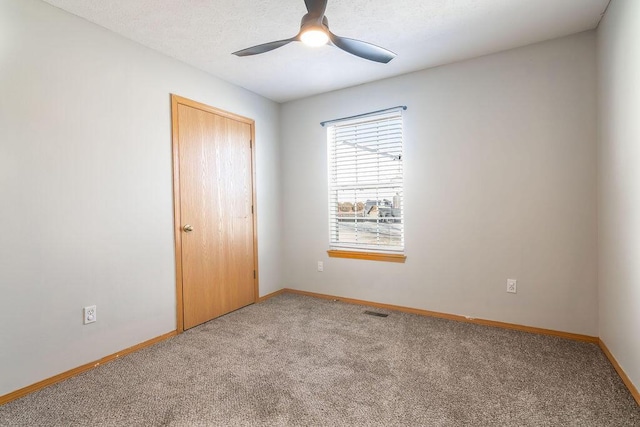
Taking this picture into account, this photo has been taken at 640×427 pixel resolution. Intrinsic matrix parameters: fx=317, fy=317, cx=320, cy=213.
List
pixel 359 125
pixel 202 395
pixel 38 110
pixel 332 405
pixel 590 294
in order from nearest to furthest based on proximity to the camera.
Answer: pixel 332 405 → pixel 202 395 → pixel 38 110 → pixel 590 294 → pixel 359 125

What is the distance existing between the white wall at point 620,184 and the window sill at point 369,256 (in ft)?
5.32

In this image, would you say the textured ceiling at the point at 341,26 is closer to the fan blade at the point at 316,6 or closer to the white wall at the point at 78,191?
the white wall at the point at 78,191

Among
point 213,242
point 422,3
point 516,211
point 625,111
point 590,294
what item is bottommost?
point 590,294

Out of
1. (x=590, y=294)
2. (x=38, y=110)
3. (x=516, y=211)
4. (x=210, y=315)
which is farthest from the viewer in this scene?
(x=210, y=315)

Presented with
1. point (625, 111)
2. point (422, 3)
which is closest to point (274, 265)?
point (422, 3)

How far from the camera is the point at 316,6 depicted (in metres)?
1.72

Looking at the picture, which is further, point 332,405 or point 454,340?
point 454,340

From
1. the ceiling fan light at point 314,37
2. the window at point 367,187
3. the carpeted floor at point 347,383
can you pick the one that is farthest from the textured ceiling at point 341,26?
the carpeted floor at point 347,383

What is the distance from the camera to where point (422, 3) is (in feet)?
6.95

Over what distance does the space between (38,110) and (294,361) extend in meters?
2.39

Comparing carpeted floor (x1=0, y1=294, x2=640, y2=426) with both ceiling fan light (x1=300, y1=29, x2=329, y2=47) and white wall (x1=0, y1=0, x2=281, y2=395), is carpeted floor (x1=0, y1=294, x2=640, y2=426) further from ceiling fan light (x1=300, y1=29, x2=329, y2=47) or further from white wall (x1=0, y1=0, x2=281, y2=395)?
ceiling fan light (x1=300, y1=29, x2=329, y2=47)

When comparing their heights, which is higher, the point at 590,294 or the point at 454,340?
the point at 590,294

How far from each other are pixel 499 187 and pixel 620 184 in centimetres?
89

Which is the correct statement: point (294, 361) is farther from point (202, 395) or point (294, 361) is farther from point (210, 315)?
point (210, 315)
